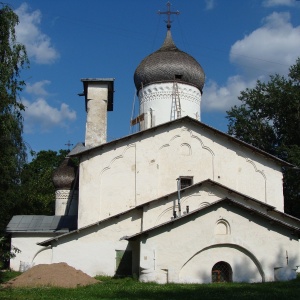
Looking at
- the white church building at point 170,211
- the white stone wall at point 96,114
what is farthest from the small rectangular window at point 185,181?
the white stone wall at point 96,114

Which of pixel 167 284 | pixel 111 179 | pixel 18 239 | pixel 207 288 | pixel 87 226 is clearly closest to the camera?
pixel 207 288

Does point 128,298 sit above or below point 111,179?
below

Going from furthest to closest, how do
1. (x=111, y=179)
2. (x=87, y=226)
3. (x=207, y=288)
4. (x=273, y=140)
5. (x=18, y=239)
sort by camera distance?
(x=273, y=140), (x=18, y=239), (x=111, y=179), (x=87, y=226), (x=207, y=288)

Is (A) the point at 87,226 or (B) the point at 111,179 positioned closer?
(A) the point at 87,226

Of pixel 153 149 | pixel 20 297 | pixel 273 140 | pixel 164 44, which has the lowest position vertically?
pixel 20 297

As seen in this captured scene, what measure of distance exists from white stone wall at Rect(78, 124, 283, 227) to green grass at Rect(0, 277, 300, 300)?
501cm

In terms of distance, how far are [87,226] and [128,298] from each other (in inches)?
244

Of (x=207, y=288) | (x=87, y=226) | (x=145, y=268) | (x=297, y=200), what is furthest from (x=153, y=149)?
(x=297, y=200)

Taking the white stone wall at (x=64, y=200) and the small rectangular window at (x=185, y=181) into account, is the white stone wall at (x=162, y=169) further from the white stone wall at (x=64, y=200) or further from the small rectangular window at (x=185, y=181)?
the white stone wall at (x=64, y=200)

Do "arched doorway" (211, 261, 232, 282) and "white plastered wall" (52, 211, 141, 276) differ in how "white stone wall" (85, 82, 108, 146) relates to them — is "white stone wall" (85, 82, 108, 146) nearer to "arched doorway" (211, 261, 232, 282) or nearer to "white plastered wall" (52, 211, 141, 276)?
"white plastered wall" (52, 211, 141, 276)

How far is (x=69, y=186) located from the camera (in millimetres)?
24156

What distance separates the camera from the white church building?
1429 centimetres

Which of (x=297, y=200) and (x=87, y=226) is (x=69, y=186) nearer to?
(x=87, y=226)

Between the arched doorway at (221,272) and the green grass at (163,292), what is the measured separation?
2.88 feet
